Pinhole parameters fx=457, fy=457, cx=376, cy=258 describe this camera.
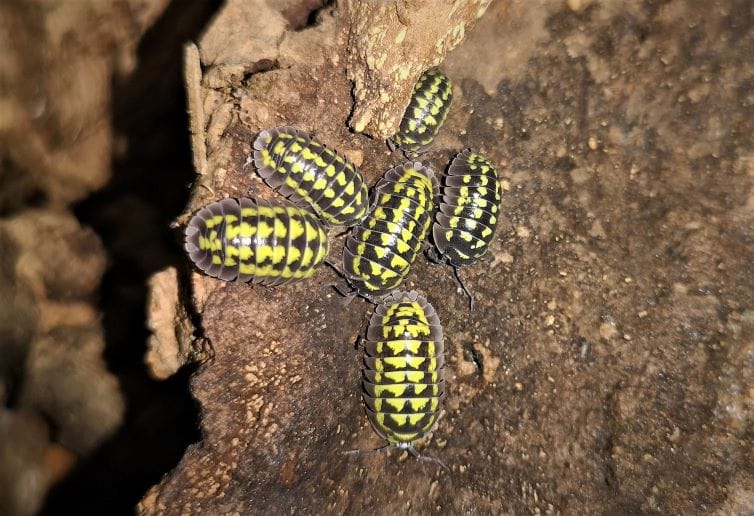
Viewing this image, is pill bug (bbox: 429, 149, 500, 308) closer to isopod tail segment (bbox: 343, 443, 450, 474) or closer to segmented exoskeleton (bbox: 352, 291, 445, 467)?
segmented exoskeleton (bbox: 352, 291, 445, 467)

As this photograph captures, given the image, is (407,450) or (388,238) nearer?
(407,450)

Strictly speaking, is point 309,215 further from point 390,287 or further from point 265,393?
point 265,393

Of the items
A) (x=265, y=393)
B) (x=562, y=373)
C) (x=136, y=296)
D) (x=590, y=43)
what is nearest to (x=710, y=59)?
(x=590, y=43)

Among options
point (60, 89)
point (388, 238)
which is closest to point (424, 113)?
point (388, 238)

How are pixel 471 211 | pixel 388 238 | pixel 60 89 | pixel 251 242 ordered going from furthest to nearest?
pixel 471 211 → pixel 388 238 → pixel 251 242 → pixel 60 89

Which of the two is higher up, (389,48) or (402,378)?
(389,48)

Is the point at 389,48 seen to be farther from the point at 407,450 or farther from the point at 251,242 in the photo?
the point at 407,450
